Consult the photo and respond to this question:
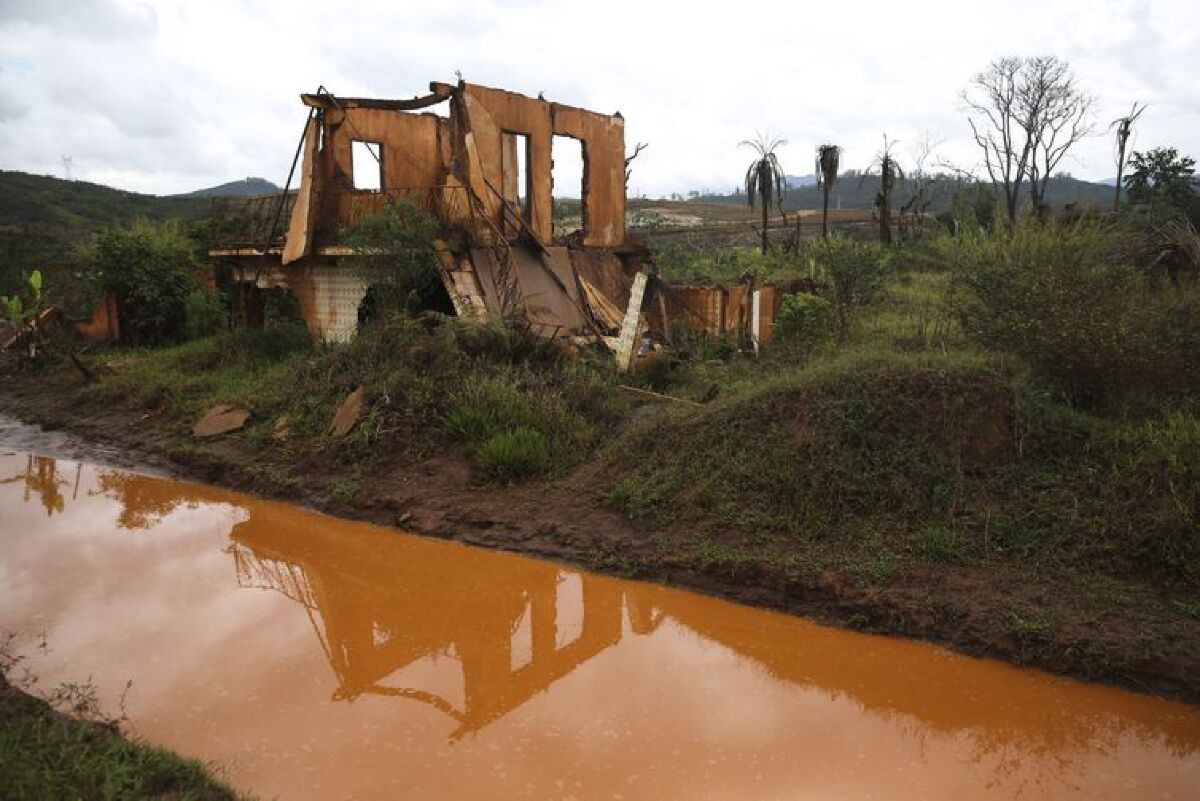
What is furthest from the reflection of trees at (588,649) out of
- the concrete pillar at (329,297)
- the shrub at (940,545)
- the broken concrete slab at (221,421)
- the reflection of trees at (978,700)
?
the concrete pillar at (329,297)

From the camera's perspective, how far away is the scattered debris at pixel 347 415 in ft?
29.0

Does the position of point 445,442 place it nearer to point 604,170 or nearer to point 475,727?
point 475,727

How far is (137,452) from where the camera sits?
32.3 feet

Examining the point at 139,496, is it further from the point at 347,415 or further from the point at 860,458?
the point at 860,458

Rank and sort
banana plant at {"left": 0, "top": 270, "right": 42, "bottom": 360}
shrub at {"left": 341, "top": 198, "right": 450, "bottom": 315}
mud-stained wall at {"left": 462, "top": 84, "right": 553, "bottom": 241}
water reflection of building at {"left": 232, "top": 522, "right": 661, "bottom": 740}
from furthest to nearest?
banana plant at {"left": 0, "top": 270, "right": 42, "bottom": 360}
mud-stained wall at {"left": 462, "top": 84, "right": 553, "bottom": 241}
shrub at {"left": 341, "top": 198, "right": 450, "bottom": 315}
water reflection of building at {"left": 232, "top": 522, "right": 661, "bottom": 740}

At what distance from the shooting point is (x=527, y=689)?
5.01 meters

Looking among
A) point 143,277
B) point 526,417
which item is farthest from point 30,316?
point 526,417

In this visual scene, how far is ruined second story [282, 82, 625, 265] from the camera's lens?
38.1 feet

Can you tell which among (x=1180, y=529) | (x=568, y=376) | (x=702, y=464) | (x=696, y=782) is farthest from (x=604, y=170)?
(x=696, y=782)

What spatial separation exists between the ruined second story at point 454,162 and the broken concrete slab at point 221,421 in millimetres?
2748

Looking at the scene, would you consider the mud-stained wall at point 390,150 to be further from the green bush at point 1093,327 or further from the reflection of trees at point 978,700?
the reflection of trees at point 978,700

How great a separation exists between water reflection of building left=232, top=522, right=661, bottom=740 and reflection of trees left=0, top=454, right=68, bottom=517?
235 centimetres

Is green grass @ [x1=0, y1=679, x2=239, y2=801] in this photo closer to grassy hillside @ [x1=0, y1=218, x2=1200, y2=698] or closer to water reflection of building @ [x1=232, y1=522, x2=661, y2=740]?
water reflection of building @ [x1=232, y1=522, x2=661, y2=740]

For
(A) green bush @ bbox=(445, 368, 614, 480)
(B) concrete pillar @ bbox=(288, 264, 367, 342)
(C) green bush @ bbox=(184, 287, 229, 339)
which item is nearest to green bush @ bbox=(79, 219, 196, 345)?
(C) green bush @ bbox=(184, 287, 229, 339)
